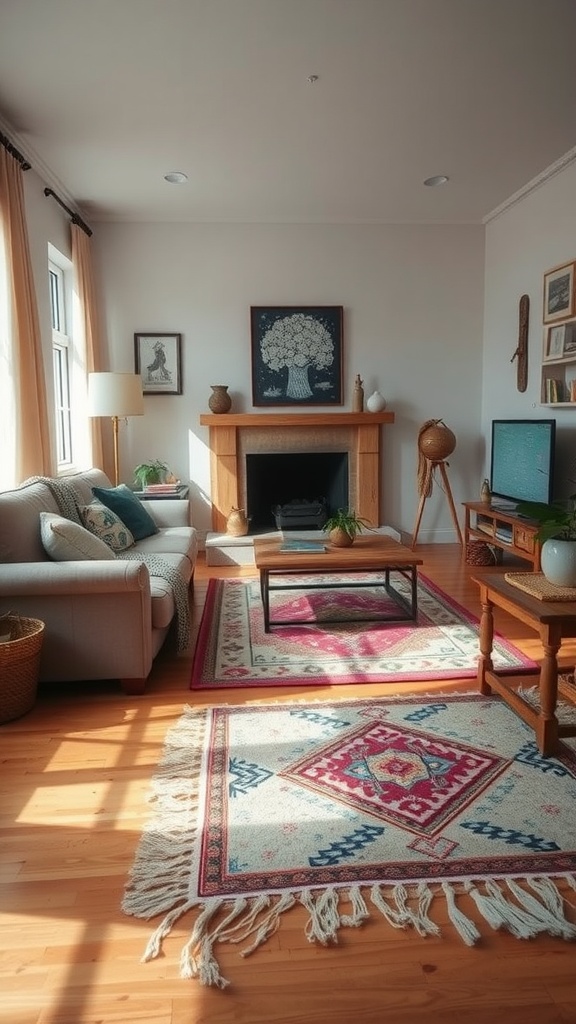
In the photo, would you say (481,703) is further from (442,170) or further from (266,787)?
(442,170)

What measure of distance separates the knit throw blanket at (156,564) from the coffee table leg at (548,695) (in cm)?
162

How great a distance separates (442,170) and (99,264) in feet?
9.18

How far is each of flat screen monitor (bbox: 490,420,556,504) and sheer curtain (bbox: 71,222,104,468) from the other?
308cm

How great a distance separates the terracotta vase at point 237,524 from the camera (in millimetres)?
5453

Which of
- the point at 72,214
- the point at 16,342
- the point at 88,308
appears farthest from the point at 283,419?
the point at 16,342

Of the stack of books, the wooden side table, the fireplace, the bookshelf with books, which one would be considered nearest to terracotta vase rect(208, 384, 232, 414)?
the fireplace

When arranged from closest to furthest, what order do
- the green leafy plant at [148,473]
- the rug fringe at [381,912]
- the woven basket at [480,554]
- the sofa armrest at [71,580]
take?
the rug fringe at [381,912]
the sofa armrest at [71,580]
the woven basket at [480,554]
the green leafy plant at [148,473]

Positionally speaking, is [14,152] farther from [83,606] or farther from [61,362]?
[83,606]

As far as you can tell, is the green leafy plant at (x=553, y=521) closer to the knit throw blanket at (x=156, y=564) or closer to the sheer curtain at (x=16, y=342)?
the knit throw blanket at (x=156, y=564)

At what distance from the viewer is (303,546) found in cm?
376

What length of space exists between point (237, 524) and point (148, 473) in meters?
0.82

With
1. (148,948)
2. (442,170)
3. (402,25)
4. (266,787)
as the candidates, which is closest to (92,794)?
(266,787)

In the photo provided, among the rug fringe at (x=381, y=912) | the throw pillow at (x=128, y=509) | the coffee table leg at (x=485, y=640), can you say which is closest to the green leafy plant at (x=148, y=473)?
the throw pillow at (x=128, y=509)

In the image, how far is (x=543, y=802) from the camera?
1.93m
